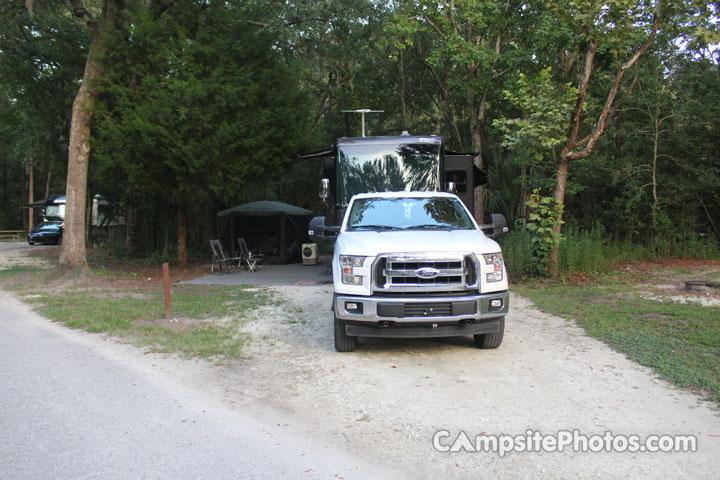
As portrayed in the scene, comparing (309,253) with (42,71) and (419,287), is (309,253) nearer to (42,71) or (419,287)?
(42,71)

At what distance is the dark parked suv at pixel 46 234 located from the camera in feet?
109

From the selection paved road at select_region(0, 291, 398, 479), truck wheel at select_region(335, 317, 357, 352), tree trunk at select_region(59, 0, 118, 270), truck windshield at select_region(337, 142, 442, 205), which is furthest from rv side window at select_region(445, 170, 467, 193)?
tree trunk at select_region(59, 0, 118, 270)

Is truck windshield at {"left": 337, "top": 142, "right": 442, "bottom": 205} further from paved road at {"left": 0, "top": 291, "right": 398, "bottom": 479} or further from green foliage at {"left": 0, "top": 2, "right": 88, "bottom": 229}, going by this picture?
green foliage at {"left": 0, "top": 2, "right": 88, "bottom": 229}

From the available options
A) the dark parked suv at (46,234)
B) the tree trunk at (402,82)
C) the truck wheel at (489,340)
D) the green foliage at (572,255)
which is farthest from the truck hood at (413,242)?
the dark parked suv at (46,234)

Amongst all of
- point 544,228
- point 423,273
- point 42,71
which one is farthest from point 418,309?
point 42,71

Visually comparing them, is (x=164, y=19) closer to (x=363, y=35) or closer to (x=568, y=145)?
(x=363, y=35)

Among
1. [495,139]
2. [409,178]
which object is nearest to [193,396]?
[409,178]

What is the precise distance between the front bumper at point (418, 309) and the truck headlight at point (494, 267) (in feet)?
0.69

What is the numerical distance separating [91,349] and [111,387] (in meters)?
1.93

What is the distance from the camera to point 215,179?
15.4 metres

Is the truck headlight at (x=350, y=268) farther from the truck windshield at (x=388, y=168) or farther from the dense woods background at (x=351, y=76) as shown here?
the dense woods background at (x=351, y=76)

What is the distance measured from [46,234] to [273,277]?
23.9 metres

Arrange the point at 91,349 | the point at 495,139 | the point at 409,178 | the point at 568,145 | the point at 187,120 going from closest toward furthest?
the point at 91,349, the point at 409,178, the point at 568,145, the point at 187,120, the point at 495,139

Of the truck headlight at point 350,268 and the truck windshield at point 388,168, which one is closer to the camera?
the truck headlight at point 350,268
